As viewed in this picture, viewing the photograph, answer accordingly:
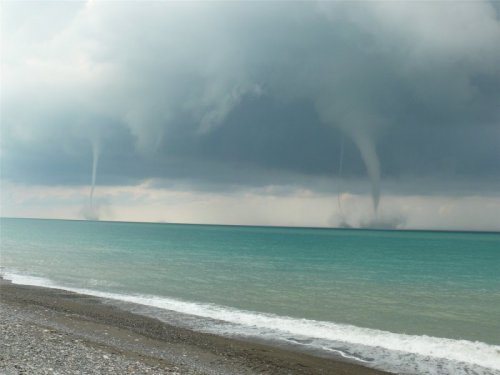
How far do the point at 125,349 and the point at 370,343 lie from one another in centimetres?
1179

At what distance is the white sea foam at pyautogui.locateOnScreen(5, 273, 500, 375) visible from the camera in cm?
1905

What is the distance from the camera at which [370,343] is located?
73.2ft

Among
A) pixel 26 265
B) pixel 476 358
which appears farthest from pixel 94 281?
pixel 476 358

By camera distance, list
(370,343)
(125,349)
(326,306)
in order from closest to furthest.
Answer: (125,349)
(370,343)
(326,306)

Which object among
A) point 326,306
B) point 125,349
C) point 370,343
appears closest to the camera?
point 125,349

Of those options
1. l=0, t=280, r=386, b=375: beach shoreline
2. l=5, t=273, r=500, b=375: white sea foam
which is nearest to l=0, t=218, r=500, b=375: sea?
l=5, t=273, r=500, b=375: white sea foam

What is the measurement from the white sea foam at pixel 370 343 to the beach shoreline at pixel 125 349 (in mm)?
1716

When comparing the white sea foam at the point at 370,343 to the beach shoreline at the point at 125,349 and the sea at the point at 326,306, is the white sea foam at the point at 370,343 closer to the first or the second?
the sea at the point at 326,306

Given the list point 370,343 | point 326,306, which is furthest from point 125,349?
point 326,306

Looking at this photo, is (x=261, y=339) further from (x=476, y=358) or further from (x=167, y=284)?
(x=167, y=284)

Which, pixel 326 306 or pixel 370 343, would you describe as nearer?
pixel 370 343

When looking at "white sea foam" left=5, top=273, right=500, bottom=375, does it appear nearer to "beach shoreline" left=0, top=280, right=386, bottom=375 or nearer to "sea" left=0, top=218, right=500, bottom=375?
"sea" left=0, top=218, right=500, bottom=375

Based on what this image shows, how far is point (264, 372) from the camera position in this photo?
54.5 ft

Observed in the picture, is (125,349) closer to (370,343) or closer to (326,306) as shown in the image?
(370,343)
